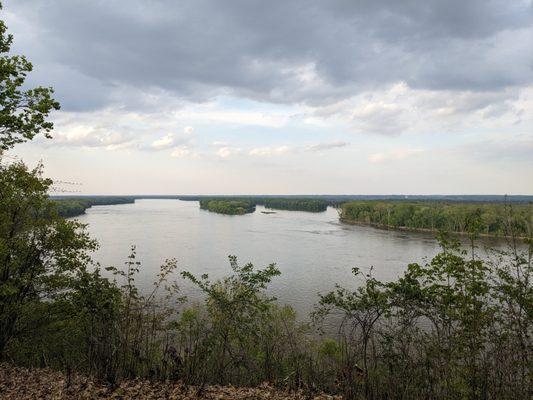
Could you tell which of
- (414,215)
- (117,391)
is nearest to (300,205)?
(414,215)

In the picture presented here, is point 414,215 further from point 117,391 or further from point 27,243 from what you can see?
point 117,391

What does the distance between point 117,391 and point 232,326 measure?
6.20 meters

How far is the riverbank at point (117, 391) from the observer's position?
8.08 m

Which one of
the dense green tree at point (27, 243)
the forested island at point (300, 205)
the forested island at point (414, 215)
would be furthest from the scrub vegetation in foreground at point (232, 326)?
the forested island at point (300, 205)

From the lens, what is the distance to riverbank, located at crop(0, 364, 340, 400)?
26.5ft

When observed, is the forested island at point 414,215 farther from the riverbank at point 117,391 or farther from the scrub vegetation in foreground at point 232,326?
the riverbank at point 117,391

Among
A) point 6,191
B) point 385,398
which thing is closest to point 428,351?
point 385,398

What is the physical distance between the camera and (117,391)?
8258 mm

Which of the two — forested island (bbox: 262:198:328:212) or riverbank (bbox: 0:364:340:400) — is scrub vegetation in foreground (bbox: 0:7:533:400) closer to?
riverbank (bbox: 0:364:340:400)

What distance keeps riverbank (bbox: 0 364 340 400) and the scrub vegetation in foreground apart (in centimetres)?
9

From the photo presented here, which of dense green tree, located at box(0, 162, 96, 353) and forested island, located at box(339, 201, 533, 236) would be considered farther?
forested island, located at box(339, 201, 533, 236)

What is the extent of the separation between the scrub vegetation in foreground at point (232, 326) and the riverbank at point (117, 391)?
88 mm

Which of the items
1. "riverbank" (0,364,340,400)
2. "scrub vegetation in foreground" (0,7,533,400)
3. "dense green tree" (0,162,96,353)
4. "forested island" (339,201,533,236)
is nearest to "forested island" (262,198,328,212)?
"forested island" (339,201,533,236)

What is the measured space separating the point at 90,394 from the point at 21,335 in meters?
6.99
